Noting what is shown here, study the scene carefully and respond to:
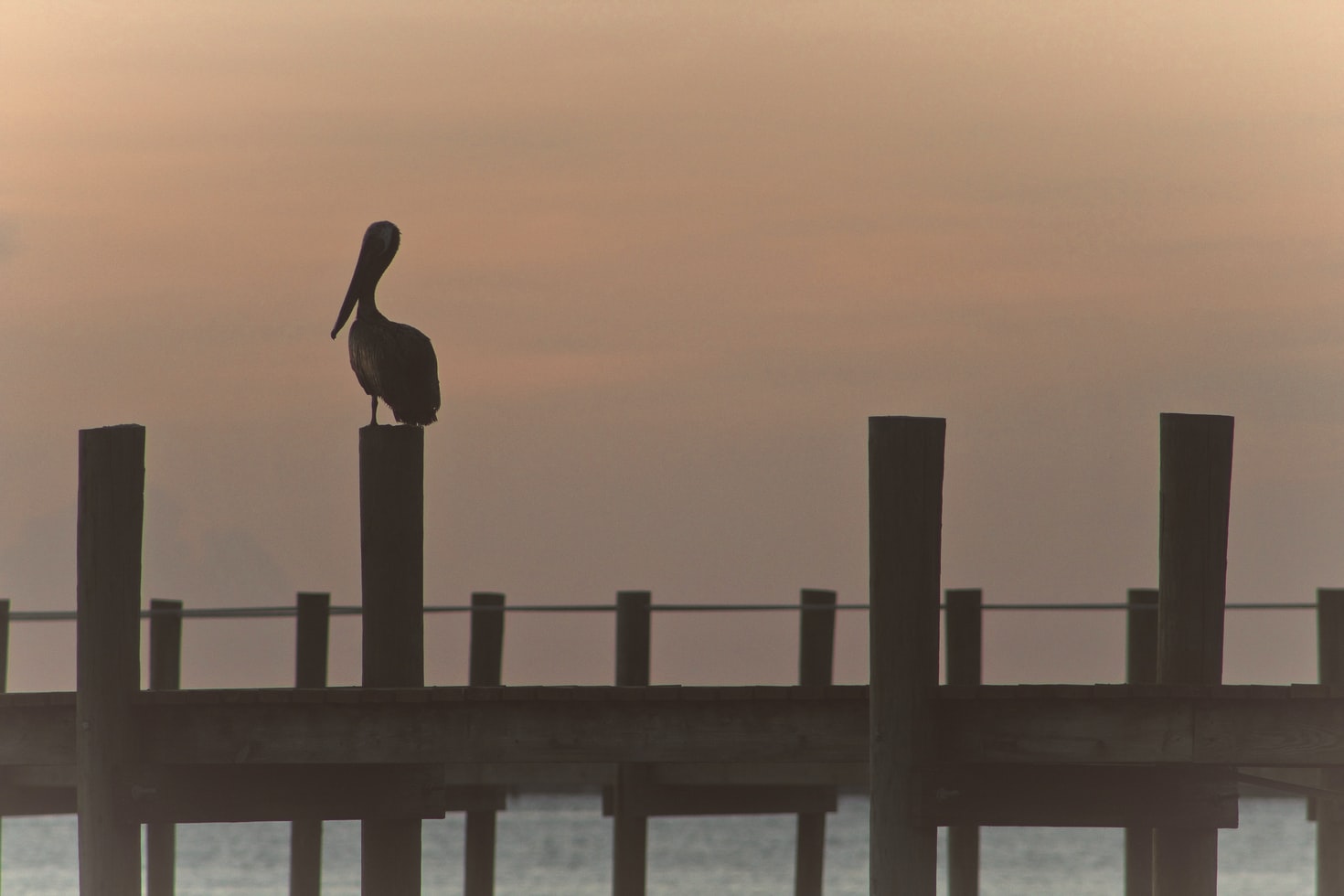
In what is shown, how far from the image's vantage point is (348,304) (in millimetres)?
11562

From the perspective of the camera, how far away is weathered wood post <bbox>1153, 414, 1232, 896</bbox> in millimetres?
8562

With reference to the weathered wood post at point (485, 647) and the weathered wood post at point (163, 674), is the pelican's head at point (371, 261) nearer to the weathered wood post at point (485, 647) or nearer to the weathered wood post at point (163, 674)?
the weathered wood post at point (485, 647)

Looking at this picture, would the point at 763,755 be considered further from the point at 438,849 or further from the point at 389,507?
Result: the point at 438,849

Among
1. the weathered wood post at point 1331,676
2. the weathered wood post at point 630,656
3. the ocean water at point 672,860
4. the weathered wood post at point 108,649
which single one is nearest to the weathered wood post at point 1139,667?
the weathered wood post at point 1331,676

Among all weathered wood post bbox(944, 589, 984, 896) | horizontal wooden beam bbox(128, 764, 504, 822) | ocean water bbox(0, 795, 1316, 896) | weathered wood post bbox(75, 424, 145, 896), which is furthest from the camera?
ocean water bbox(0, 795, 1316, 896)

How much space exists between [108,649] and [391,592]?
126 cm

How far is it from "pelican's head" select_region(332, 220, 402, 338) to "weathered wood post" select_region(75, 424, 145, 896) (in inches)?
95.0

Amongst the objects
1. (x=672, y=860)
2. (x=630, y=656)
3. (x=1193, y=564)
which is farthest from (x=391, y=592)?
(x=672, y=860)

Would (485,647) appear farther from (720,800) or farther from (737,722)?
(737,722)

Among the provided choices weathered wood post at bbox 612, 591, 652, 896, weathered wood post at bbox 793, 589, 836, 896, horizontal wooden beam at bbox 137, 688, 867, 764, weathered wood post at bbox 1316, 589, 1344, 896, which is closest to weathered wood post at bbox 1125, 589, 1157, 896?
weathered wood post at bbox 1316, 589, 1344, 896

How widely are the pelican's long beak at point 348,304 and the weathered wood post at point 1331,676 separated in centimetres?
686

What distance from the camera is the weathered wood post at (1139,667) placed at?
47.1ft

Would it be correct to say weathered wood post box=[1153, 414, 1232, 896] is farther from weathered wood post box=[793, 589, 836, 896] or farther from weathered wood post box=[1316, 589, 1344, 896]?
weathered wood post box=[793, 589, 836, 896]

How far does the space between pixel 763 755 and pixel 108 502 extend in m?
3.10
